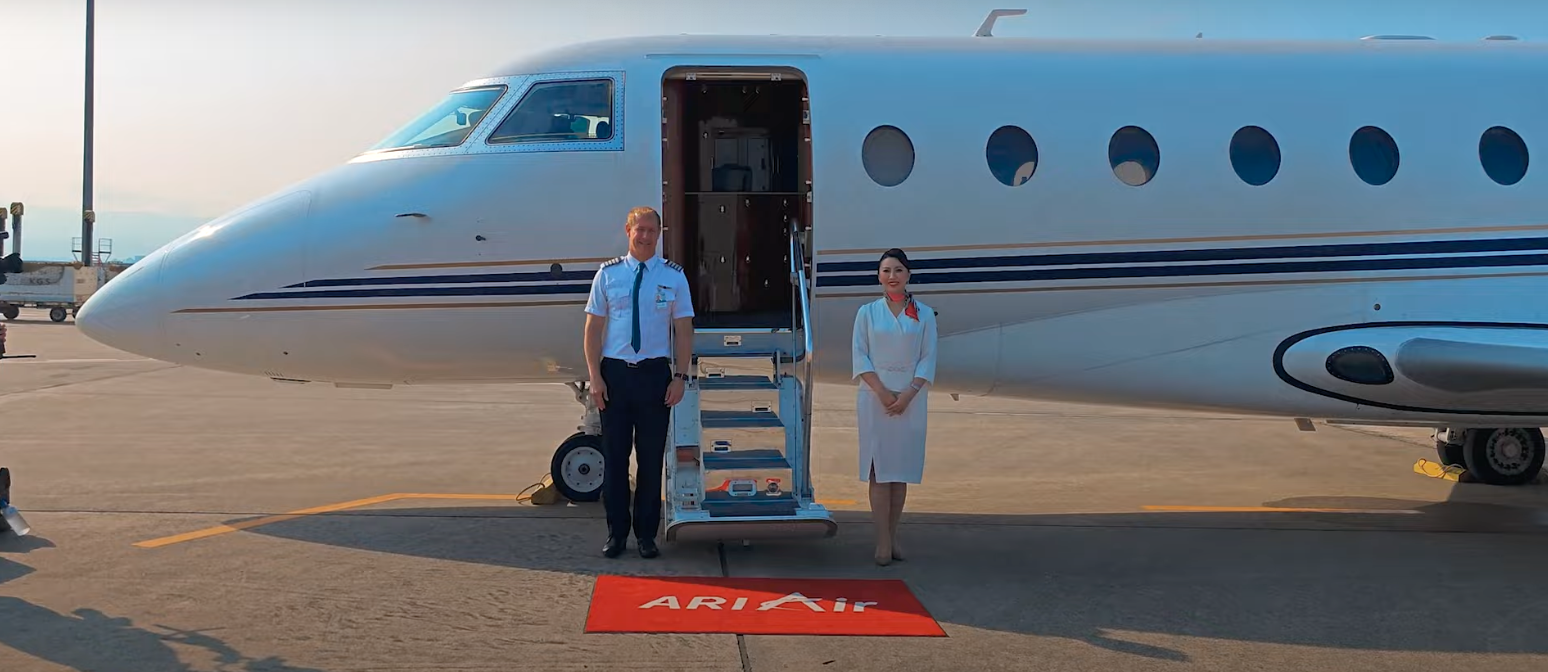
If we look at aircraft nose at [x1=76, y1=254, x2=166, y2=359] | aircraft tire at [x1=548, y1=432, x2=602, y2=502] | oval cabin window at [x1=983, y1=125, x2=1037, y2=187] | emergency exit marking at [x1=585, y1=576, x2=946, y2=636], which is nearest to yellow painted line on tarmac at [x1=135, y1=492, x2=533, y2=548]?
aircraft tire at [x1=548, y1=432, x2=602, y2=502]

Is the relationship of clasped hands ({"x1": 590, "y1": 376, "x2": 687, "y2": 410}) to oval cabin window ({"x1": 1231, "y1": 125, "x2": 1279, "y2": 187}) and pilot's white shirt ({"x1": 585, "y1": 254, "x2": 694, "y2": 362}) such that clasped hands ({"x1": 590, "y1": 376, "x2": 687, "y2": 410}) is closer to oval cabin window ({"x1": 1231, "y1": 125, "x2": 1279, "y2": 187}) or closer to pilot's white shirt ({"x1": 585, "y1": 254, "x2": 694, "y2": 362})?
pilot's white shirt ({"x1": 585, "y1": 254, "x2": 694, "y2": 362})

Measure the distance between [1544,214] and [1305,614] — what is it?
12.8 ft

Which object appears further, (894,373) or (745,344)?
(745,344)

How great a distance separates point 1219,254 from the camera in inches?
291

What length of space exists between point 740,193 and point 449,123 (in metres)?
2.07

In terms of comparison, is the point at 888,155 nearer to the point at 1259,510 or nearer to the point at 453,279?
the point at 453,279

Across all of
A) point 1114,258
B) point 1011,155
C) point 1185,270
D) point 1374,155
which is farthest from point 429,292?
point 1374,155

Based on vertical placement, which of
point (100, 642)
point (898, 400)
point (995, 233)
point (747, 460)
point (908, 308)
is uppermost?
point (995, 233)

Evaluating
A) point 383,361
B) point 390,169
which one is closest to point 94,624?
point 383,361

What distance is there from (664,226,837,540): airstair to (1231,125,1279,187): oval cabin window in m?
2.99

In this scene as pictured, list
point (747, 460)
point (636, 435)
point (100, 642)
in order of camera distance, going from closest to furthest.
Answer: point (100, 642), point (636, 435), point (747, 460)

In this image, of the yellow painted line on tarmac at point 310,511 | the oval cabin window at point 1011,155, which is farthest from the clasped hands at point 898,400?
the yellow painted line on tarmac at point 310,511

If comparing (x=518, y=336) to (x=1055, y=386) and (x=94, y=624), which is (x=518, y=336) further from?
(x=1055, y=386)

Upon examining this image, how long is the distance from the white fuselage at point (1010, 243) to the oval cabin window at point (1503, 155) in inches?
3.0
